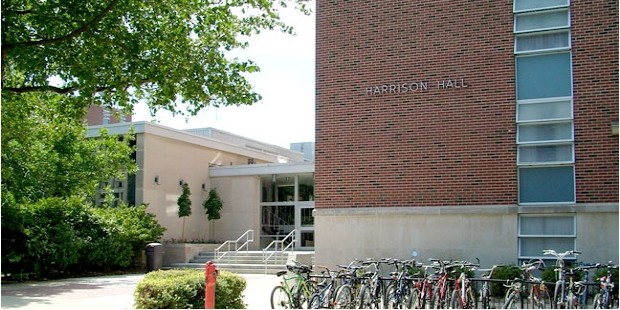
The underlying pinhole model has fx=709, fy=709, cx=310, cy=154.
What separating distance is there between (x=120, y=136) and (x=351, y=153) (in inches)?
603

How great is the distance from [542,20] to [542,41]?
0.45 m

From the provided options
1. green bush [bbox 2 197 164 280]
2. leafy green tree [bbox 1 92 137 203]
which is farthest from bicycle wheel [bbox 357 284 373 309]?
green bush [bbox 2 197 164 280]

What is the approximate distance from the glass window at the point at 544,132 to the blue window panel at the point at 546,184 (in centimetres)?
61

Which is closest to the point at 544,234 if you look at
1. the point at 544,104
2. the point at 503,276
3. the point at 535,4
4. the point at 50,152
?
the point at 503,276

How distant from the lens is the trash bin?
25.3 m

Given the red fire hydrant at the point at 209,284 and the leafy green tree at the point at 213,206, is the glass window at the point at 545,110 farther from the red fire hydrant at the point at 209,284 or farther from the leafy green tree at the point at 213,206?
the leafy green tree at the point at 213,206

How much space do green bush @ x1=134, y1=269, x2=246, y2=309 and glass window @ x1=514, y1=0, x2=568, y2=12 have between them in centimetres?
849

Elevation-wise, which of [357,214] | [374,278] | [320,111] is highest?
[320,111]

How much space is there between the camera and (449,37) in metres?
15.5

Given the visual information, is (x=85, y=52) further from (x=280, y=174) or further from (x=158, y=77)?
(x=280, y=174)

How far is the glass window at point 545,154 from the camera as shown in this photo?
14.5m

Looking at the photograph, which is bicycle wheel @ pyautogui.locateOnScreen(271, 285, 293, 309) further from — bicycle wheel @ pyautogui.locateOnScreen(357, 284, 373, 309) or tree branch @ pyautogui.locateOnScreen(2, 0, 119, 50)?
tree branch @ pyautogui.locateOnScreen(2, 0, 119, 50)

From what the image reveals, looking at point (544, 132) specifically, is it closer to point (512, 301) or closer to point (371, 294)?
point (512, 301)

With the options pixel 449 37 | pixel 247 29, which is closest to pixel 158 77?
pixel 247 29
